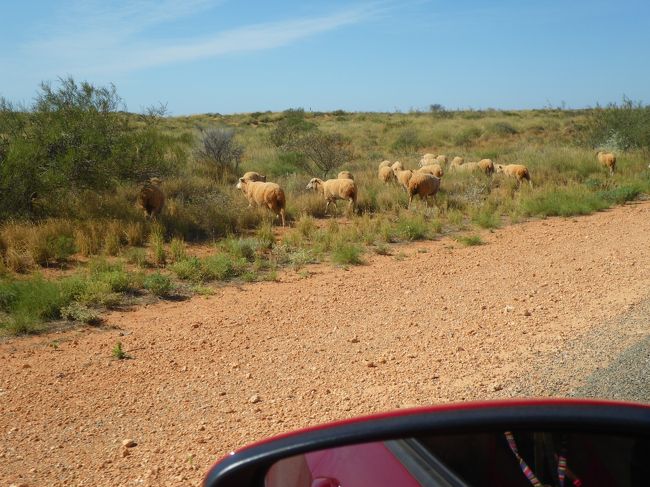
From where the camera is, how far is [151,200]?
50.5ft

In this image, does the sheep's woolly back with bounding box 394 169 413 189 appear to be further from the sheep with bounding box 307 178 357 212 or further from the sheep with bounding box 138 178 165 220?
the sheep with bounding box 138 178 165 220

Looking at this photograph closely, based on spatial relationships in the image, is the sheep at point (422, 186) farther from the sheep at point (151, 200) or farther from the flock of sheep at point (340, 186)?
the sheep at point (151, 200)

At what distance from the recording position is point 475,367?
21.0 feet

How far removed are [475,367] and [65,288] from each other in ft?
20.4

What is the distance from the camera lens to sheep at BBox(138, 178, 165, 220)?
15.3 meters

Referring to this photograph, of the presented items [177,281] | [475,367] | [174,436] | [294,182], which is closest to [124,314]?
[177,281]

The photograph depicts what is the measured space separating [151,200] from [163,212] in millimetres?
642

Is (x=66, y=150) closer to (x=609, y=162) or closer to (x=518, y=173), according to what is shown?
(x=518, y=173)

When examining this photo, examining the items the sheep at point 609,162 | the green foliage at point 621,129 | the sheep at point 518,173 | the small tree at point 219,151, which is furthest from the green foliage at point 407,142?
the small tree at point 219,151

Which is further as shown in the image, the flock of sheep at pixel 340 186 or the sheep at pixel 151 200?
the flock of sheep at pixel 340 186

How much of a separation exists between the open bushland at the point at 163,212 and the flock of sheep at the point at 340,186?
13.2 inches

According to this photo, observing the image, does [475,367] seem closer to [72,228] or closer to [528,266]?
[528,266]

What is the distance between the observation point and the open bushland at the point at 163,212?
1045cm

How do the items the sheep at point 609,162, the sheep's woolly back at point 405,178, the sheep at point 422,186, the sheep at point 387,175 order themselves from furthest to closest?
the sheep at point 609,162
the sheep at point 387,175
the sheep's woolly back at point 405,178
the sheep at point 422,186
